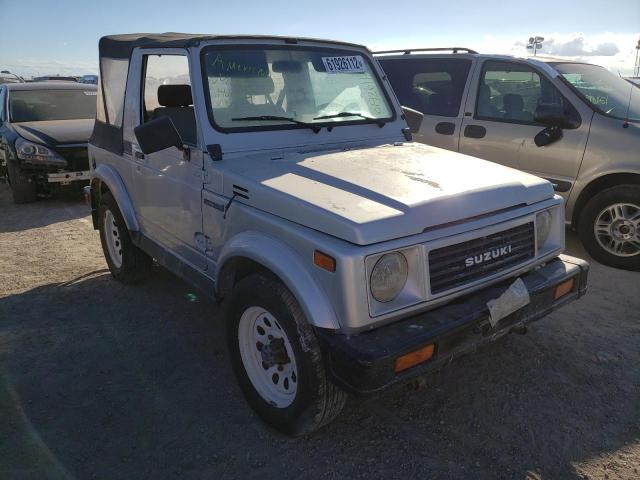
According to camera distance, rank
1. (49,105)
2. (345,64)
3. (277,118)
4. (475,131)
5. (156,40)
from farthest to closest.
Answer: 1. (49,105)
2. (475,131)
3. (345,64)
4. (156,40)
5. (277,118)

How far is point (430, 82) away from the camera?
19.7ft

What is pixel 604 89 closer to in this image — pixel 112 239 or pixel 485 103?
pixel 485 103

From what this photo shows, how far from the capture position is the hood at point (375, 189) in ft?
7.55

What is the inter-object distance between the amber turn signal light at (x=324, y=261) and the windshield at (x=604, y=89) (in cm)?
404

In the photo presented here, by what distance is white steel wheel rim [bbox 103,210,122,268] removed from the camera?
4766 mm

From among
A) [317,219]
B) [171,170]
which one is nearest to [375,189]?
[317,219]

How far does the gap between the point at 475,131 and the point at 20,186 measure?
22.0 feet

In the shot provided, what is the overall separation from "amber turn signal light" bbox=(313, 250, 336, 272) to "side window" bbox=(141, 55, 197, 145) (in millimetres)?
1375

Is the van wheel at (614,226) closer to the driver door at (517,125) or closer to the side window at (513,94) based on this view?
the driver door at (517,125)

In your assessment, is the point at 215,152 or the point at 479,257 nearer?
the point at 479,257

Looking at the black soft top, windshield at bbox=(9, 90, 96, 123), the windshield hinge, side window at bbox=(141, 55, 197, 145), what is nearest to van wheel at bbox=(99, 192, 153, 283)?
side window at bbox=(141, 55, 197, 145)

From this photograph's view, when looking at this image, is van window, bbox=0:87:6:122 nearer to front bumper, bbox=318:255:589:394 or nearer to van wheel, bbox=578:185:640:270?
front bumper, bbox=318:255:589:394

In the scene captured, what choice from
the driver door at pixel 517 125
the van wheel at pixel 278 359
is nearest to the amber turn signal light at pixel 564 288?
the van wheel at pixel 278 359

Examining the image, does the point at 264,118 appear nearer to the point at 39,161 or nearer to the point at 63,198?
the point at 39,161
